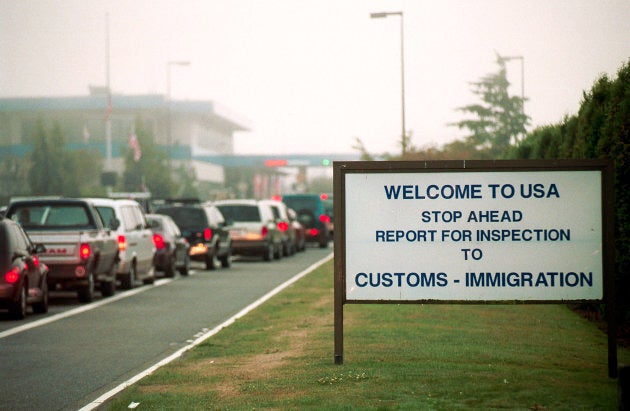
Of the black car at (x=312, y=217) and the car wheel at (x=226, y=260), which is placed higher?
the black car at (x=312, y=217)

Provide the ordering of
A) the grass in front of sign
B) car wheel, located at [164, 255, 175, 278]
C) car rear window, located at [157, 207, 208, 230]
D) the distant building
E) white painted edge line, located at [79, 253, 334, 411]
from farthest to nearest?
the distant building, car rear window, located at [157, 207, 208, 230], car wheel, located at [164, 255, 175, 278], white painted edge line, located at [79, 253, 334, 411], the grass in front of sign

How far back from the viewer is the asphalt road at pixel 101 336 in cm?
1159

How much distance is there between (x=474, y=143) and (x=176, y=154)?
6755cm

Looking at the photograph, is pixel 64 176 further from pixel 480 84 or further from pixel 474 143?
pixel 474 143

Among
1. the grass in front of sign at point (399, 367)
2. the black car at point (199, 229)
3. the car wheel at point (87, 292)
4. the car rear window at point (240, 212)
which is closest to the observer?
the grass in front of sign at point (399, 367)

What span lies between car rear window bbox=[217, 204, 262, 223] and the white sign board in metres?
28.7

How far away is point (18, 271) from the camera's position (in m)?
18.4

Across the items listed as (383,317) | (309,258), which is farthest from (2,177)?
(383,317)

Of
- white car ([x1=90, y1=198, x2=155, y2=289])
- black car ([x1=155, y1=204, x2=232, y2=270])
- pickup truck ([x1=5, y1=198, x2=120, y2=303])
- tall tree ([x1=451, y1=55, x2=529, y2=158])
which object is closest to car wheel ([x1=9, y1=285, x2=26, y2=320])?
pickup truck ([x1=5, y1=198, x2=120, y2=303])

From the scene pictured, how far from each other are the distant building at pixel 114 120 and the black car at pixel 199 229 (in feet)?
260

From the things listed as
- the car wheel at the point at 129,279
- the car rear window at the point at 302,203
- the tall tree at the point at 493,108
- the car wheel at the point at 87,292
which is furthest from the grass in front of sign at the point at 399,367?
the tall tree at the point at 493,108

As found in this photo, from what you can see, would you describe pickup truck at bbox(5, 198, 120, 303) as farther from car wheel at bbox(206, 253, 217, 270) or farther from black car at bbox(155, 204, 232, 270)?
car wheel at bbox(206, 253, 217, 270)

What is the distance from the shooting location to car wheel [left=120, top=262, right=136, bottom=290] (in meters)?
26.1

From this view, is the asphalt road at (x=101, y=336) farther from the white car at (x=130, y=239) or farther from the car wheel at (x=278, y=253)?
the car wheel at (x=278, y=253)
